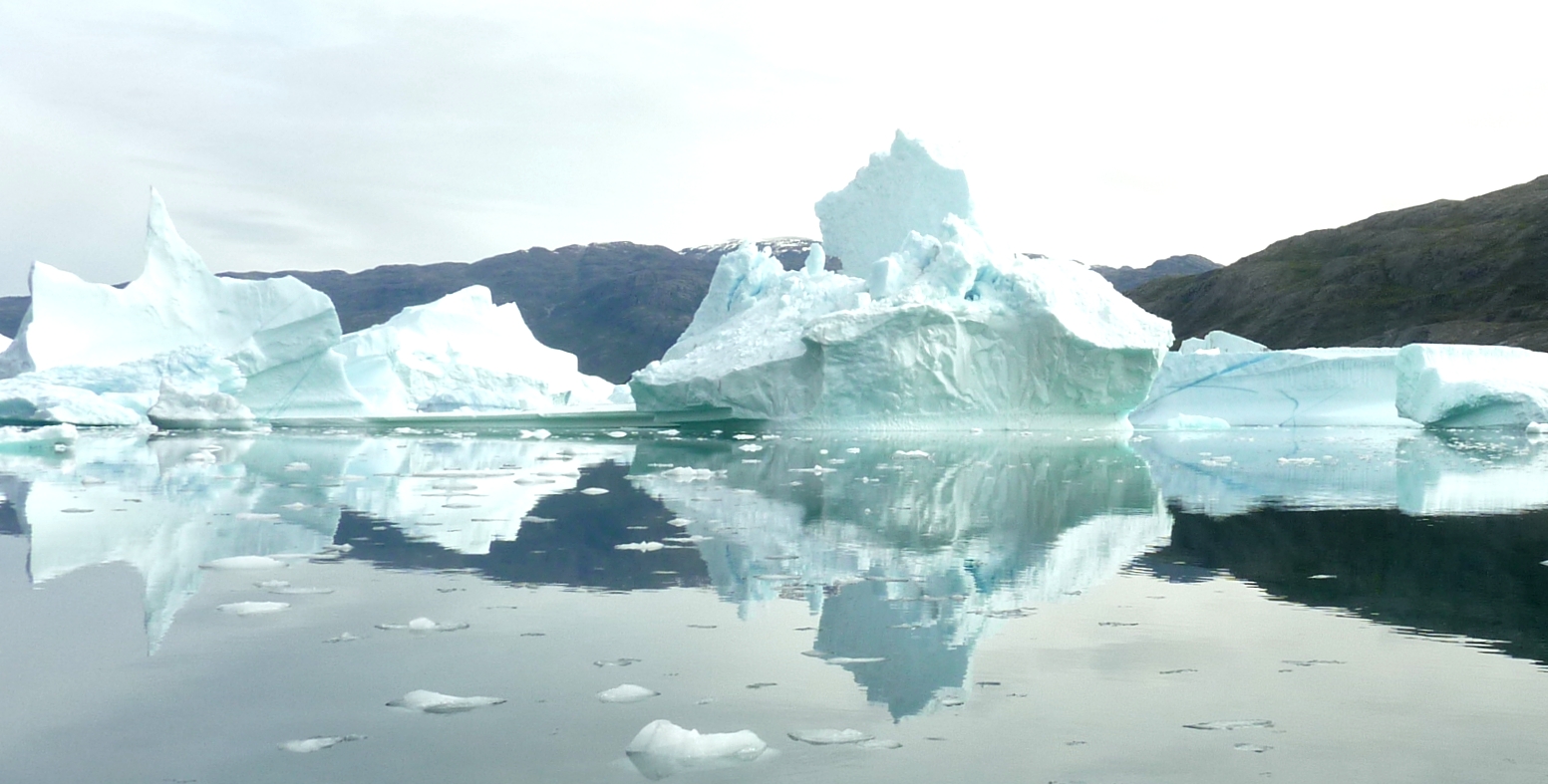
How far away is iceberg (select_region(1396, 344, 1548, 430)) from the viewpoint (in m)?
19.9

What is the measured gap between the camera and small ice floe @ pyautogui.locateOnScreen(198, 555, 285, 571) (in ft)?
14.1

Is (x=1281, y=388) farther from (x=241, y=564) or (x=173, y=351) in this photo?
(x=241, y=564)

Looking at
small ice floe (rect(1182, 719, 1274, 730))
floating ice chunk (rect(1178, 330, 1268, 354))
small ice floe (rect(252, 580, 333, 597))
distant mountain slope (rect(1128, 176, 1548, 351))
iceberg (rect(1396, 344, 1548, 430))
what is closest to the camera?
small ice floe (rect(1182, 719, 1274, 730))

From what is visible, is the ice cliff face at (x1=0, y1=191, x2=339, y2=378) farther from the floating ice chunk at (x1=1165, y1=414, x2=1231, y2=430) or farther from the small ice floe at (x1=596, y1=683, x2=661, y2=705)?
the small ice floe at (x1=596, y1=683, x2=661, y2=705)

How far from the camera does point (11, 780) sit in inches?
80.7

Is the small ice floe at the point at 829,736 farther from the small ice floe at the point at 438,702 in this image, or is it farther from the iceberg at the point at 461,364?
the iceberg at the point at 461,364

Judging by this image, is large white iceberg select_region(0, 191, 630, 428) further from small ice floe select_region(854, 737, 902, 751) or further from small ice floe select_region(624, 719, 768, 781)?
small ice floe select_region(854, 737, 902, 751)

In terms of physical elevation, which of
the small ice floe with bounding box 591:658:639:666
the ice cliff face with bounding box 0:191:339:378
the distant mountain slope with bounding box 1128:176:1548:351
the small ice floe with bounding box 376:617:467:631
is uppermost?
the distant mountain slope with bounding box 1128:176:1548:351

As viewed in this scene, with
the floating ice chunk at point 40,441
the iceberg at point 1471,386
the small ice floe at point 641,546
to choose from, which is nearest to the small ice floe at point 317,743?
the small ice floe at point 641,546

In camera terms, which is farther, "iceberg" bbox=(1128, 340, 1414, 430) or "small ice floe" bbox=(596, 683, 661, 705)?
"iceberg" bbox=(1128, 340, 1414, 430)

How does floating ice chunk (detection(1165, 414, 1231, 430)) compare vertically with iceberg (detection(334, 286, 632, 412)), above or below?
below

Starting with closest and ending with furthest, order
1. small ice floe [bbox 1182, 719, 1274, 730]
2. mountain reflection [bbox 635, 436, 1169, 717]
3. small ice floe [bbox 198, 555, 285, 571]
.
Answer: small ice floe [bbox 1182, 719, 1274, 730] < mountain reflection [bbox 635, 436, 1169, 717] < small ice floe [bbox 198, 555, 285, 571]

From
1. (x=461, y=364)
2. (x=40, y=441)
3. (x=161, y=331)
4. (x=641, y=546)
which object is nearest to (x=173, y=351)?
(x=161, y=331)

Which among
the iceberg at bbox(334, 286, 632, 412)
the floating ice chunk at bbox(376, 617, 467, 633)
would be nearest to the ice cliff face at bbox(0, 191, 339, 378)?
the iceberg at bbox(334, 286, 632, 412)
